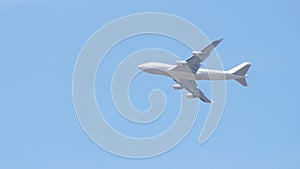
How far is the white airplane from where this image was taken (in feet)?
282

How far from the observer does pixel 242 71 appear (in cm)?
9206

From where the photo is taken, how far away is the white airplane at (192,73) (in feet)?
282

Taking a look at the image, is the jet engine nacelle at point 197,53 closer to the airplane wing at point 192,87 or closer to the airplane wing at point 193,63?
the airplane wing at point 193,63

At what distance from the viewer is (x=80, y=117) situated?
65.7 metres

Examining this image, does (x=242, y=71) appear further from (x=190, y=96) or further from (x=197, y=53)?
(x=197, y=53)

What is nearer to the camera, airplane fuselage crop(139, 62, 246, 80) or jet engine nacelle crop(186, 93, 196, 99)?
jet engine nacelle crop(186, 93, 196, 99)

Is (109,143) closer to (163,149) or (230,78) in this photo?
(163,149)

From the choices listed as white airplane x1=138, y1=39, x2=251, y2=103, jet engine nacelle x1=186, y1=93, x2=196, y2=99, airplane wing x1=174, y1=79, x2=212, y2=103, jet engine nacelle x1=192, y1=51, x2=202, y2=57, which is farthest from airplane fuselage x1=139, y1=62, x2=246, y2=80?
jet engine nacelle x1=192, y1=51, x2=202, y2=57

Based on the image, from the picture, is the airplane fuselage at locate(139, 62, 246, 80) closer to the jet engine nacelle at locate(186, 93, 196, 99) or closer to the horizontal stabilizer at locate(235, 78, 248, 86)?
the horizontal stabilizer at locate(235, 78, 248, 86)

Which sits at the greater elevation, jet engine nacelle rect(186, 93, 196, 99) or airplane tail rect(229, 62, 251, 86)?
airplane tail rect(229, 62, 251, 86)

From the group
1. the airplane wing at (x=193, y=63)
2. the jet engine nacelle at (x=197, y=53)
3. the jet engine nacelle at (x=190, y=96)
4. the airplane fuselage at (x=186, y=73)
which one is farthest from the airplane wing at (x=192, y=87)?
the jet engine nacelle at (x=197, y=53)

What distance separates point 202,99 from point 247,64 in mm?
9238

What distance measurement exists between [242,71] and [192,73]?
7.77 m

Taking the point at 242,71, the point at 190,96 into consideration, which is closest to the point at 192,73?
the point at 190,96
